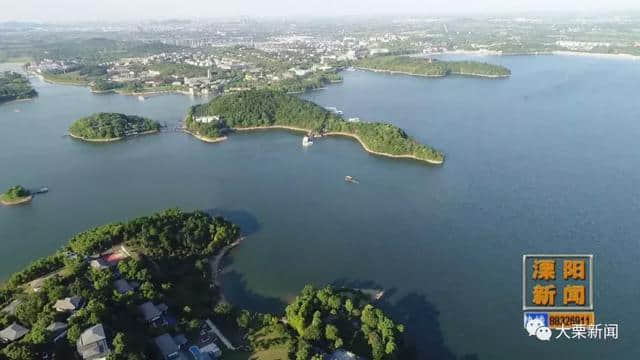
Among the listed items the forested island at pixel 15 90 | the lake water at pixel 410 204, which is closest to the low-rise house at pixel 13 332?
the lake water at pixel 410 204

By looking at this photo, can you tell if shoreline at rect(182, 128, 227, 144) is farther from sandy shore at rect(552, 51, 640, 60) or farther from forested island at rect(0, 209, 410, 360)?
sandy shore at rect(552, 51, 640, 60)

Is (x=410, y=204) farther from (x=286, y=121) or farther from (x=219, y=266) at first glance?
(x=286, y=121)

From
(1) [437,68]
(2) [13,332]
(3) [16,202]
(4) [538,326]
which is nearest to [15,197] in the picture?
(3) [16,202]

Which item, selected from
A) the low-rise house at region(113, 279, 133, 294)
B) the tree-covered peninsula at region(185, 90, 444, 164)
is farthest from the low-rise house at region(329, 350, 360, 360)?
the tree-covered peninsula at region(185, 90, 444, 164)

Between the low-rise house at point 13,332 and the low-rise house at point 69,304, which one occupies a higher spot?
the low-rise house at point 69,304

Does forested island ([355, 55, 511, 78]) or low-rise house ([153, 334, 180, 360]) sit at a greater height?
forested island ([355, 55, 511, 78])

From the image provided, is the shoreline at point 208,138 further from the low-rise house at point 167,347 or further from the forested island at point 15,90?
the forested island at point 15,90
